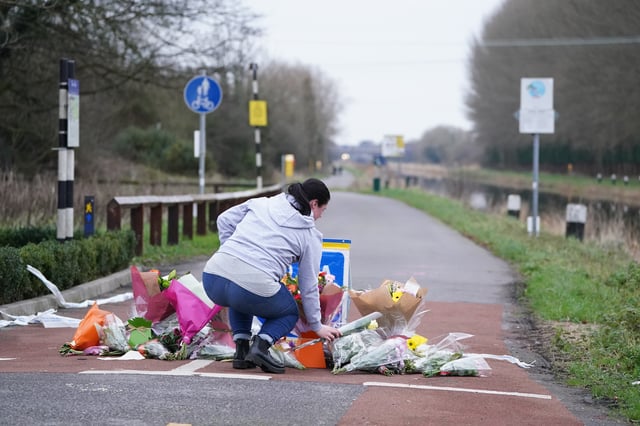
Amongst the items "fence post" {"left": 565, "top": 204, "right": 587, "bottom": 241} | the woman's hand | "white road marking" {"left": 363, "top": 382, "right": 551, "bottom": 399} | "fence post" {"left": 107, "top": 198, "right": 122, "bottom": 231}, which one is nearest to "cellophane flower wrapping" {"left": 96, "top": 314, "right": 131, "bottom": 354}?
A: the woman's hand

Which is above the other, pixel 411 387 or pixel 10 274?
pixel 10 274

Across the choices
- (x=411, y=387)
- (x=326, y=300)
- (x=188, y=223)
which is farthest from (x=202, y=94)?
(x=411, y=387)

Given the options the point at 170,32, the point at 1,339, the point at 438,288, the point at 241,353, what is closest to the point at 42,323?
the point at 1,339

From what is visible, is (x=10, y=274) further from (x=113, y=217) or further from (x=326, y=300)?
(x=113, y=217)

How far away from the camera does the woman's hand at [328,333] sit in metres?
7.75

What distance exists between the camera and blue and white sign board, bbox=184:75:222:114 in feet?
69.1

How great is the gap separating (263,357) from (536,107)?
17496 millimetres

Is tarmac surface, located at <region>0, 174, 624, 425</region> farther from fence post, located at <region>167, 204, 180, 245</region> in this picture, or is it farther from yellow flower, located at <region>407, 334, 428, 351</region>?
fence post, located at <region>167, 204, 180, 245</region>

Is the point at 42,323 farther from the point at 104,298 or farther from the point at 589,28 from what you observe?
the point at 589,28

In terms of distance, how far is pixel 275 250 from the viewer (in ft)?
24.8

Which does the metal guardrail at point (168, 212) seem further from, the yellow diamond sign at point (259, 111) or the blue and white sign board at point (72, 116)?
the yellow diamond sign at point (259, 111)

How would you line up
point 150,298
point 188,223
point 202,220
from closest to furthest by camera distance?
point 150,298 → point 188,223 → point 202,220

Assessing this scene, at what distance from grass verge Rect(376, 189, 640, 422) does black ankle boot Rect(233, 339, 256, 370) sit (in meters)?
2.48

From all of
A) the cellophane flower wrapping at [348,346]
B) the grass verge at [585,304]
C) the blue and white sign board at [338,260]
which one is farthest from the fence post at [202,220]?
the cellophane flower wrapping at [348,346]
